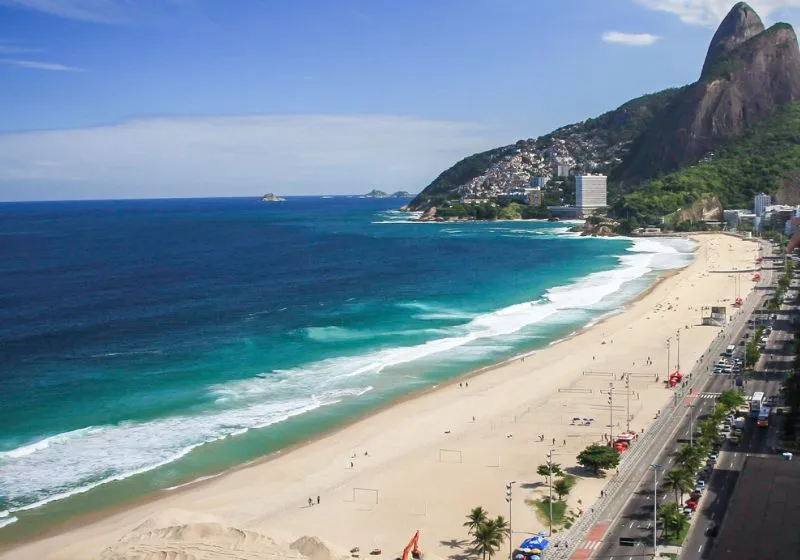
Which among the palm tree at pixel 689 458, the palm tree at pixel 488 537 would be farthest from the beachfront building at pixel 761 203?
the palm tree at pixel 488 537

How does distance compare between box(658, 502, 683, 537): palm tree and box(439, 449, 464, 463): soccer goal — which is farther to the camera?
box(439, 449, 464, 463): soccer goal

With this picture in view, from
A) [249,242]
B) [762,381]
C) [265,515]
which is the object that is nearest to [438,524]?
[265,515]

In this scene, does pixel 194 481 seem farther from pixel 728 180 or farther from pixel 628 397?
pixel 728 180

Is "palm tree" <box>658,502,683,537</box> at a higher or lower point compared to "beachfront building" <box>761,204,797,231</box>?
lower

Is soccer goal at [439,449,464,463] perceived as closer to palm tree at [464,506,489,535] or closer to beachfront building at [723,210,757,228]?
palm tree at [464,506,489,535]

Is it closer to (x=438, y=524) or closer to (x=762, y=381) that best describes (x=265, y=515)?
(x=438, y=524)

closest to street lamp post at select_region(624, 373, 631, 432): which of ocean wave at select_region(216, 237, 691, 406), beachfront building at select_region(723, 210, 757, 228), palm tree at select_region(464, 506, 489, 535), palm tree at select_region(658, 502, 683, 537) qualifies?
ocean wave at select_region(216, 237, 691, 406)

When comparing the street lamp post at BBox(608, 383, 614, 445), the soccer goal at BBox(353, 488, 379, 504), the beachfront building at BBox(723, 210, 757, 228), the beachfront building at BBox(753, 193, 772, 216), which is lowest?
the soccer goal at BBox(353, 488, 379, 504)
